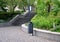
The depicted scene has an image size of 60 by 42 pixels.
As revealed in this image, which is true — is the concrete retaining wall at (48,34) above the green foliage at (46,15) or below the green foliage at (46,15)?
below

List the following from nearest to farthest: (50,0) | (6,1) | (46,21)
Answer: (46,21) → (50,0) → (6,1)

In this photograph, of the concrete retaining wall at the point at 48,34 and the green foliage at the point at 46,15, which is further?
the green foliage at the point at 46,15

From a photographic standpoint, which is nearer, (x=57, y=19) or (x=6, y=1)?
(x=57, y=19)

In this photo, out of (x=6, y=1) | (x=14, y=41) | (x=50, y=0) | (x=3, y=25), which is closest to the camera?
(x=14, y=41)

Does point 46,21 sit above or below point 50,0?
below

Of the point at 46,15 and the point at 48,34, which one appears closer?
the point at 48,34

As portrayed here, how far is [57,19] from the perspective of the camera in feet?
51.0

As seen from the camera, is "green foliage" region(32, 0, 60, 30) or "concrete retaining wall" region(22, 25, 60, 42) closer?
"concrete retaining wall" region(22, 25, 60, 42)

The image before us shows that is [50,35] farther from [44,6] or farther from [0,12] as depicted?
[0,12]

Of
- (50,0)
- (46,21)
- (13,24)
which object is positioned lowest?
(13,24)

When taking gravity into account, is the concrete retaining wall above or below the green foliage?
below

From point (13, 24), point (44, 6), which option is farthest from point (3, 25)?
point (44, 6)

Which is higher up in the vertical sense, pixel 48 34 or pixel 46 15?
pixel 46 15

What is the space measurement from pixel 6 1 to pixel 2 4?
0.96m
